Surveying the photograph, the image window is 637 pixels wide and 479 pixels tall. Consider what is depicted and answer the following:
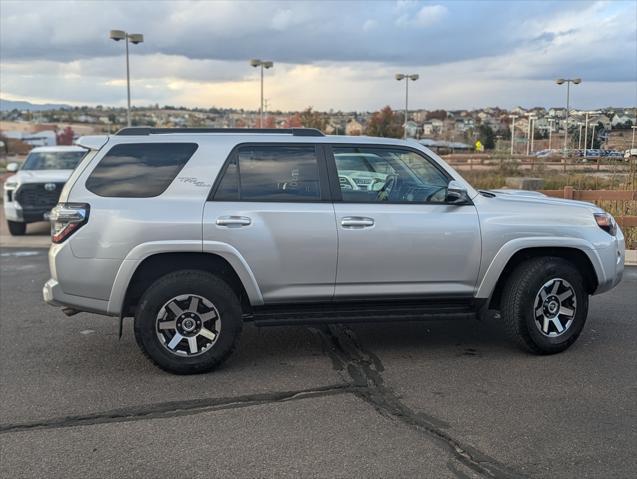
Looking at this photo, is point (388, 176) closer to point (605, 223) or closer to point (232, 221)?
point (232, 221)

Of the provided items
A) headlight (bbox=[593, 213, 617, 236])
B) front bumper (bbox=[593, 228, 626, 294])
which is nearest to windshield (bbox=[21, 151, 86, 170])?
headlight (bbox=[593, 213, 617, 236])

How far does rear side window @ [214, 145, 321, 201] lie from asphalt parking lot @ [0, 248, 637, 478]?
1406mm

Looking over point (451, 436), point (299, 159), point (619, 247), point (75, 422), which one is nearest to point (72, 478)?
point (75, 422)

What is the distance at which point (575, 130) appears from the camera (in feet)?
43.2

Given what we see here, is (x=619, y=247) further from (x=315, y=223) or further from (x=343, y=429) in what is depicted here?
(x=343, y=429)

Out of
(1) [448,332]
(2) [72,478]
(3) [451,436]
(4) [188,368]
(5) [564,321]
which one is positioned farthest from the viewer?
(1) [448,332]

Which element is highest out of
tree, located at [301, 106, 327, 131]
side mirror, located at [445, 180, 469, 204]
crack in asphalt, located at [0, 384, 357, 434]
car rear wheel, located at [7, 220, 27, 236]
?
tree, located at [301, 106, 327, 131]

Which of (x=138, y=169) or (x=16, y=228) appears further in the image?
(x=16, y=228)

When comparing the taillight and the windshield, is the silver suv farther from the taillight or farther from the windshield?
the windshield

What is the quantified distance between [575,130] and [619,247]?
27.5ft

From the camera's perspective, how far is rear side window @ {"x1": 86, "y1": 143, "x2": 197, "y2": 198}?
486 centimetres

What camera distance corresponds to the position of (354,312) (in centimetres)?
511

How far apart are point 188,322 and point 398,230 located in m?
1.81

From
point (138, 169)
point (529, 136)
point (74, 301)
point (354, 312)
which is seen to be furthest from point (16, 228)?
point (529, 136)
